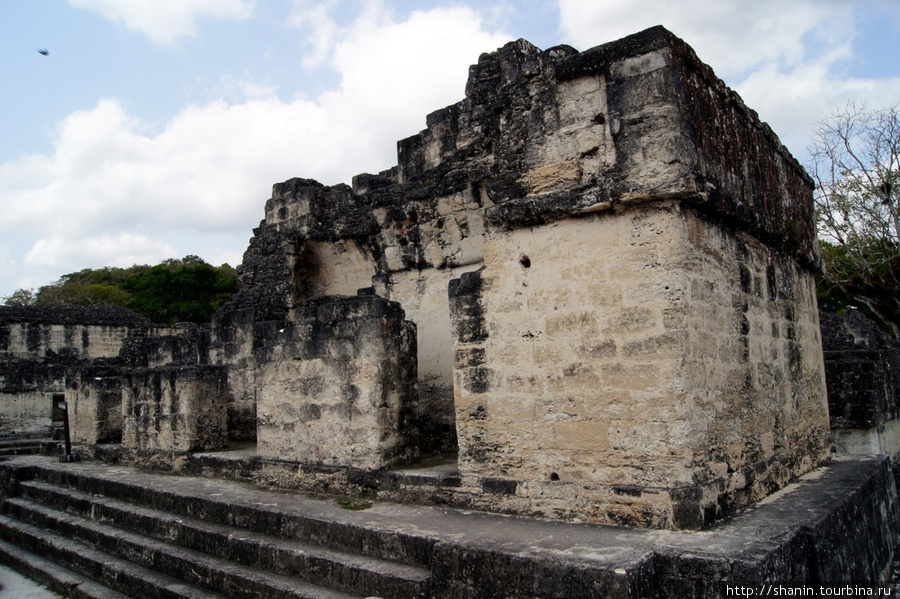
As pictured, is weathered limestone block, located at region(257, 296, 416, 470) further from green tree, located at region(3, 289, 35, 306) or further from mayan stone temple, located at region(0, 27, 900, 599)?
green tree, located at region(3, 289, 35, 306)

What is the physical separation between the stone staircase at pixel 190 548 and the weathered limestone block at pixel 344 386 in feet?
2.38

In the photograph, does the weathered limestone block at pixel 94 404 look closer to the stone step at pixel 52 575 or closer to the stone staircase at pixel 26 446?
the stone staircase at pixel 26 446

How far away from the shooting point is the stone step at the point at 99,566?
18.9 ft

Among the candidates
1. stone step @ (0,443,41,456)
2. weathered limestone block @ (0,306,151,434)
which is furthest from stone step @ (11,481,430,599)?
weathered limestone block @ (0,306,151,434)

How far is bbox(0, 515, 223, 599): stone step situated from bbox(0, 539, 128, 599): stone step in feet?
0.15

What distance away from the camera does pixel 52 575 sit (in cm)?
707

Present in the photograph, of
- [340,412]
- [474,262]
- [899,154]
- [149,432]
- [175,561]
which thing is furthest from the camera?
[899,154]

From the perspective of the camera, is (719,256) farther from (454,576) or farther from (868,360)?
(868,360)

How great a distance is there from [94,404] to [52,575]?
3466 mm

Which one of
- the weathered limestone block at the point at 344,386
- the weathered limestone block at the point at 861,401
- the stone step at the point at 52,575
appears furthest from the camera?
the weathered limestone block at the point at 861,401

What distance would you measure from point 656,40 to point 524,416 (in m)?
2.97

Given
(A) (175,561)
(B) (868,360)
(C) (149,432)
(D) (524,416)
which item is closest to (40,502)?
(C) (149,432)

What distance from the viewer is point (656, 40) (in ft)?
15.7

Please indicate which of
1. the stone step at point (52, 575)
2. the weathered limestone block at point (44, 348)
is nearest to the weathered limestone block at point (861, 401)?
the stone step at point (52, 575)
